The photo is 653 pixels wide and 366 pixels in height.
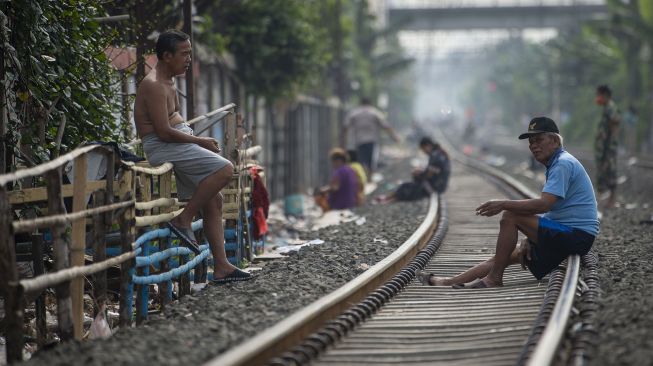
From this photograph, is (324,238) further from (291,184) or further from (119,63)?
(291,184)

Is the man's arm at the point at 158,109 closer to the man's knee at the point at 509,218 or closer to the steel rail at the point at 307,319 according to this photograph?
the steel rail at the point at 307,319

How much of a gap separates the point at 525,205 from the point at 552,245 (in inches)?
18.9

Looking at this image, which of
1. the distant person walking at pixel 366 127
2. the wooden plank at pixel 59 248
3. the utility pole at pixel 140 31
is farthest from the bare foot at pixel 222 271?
the distant person walking at pixel 366 127

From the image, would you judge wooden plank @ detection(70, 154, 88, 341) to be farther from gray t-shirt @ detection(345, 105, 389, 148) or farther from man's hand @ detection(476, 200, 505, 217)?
gray t-shirt @ detection(345, 105, 389, 148)

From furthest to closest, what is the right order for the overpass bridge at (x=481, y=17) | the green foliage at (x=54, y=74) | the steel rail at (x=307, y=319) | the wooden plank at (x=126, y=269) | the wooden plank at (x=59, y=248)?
the overpass bridge at (x=481, y=17) < the green foliage at (x=54, y=74) < the wooden plank at (x=126, y=269) < the wooden plank at (x=59, y=248) < the steel rail at (x=307, y=319)

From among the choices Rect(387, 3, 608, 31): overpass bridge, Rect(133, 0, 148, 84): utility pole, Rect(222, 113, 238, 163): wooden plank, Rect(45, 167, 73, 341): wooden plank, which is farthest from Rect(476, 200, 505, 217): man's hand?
Rect(387, 3, 608, 31): overpass bridge

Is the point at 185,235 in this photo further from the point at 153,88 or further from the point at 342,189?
the point at 342,189

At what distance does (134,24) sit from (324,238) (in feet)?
10.5

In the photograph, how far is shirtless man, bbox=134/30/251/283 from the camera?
745 cm

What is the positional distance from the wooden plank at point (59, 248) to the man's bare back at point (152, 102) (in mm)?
1624

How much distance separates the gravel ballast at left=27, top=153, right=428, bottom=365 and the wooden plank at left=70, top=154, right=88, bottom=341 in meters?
0.29

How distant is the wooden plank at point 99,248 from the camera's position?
6.46 meters

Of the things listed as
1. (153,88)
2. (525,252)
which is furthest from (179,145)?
(525,252)

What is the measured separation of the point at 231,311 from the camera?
6695 millimetres
